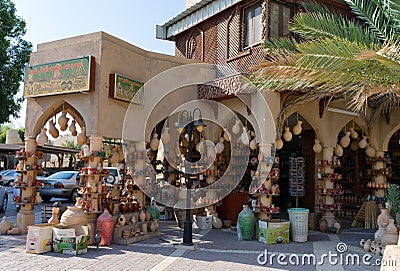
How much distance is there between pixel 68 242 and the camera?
293 inches

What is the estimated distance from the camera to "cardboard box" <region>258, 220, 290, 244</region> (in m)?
8.80

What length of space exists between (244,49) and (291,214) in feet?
14.3

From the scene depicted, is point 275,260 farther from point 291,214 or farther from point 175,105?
point 175,105

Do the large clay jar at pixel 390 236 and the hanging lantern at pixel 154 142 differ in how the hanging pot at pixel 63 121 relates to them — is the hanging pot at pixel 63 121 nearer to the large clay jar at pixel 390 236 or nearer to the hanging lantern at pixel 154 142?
the hanging lantern at pixel 154 142

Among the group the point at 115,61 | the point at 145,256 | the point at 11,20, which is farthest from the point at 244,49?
the point at 11,20

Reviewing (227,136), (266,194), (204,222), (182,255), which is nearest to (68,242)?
(182,255)

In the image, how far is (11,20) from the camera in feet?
53.8

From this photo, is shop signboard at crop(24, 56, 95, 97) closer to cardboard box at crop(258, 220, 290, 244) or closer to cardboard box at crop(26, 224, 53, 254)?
cardboard box at crop(26, 224, 53, 254)

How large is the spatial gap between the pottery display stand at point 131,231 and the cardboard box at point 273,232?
7.88ft

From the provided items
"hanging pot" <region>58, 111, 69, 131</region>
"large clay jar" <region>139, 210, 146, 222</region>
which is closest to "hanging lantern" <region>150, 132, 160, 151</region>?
"large clay jar" <region>139, 210, 146, 222</region>

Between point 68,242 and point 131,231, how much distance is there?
65.0 inches

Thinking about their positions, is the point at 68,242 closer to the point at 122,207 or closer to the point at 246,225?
the point at 122,207

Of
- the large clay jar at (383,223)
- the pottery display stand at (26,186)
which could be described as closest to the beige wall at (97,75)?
the pottery display stand at (26,186)

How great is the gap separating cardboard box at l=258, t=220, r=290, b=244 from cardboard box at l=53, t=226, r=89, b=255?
3.72m
